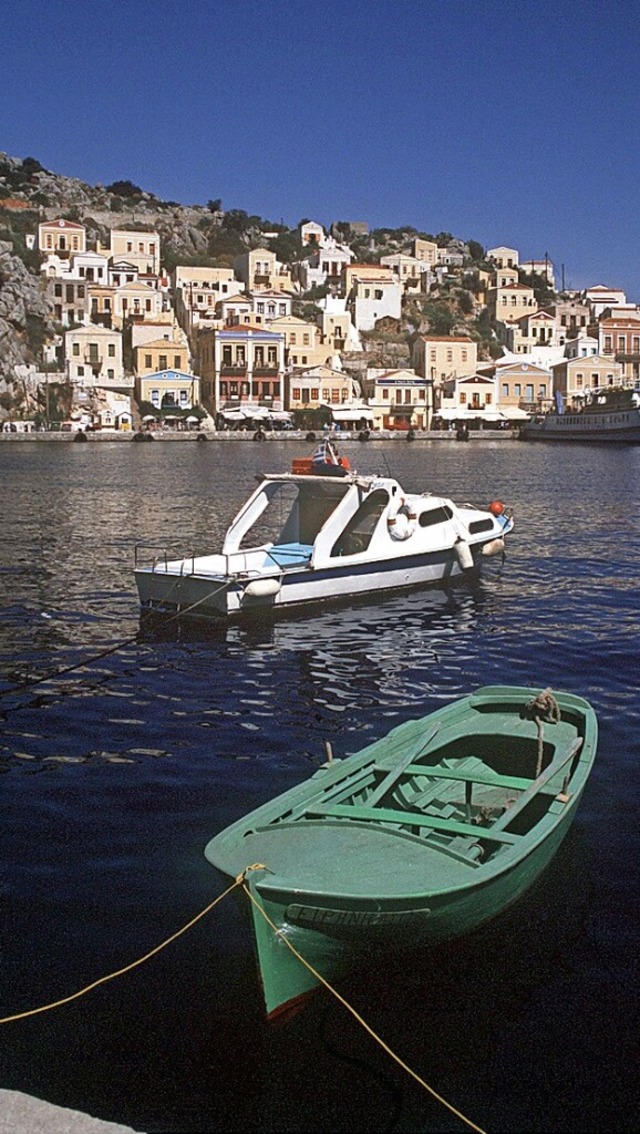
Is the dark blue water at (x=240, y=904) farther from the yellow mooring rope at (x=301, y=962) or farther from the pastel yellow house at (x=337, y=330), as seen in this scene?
the pastel yellow house at (x=337, y=330)

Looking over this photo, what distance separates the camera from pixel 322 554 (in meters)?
20.5

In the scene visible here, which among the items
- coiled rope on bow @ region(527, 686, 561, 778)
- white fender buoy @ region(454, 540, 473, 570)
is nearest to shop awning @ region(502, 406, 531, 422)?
white fender buoy @ region(454, 540, 473, 570)

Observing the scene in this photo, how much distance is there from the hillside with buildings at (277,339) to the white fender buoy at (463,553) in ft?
301

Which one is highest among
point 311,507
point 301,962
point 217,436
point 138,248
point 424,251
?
point 424,251

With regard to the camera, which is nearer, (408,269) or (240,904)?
(240,904)

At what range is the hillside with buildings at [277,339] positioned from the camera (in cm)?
11606

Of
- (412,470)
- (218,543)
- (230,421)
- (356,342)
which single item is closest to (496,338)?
(356,342)

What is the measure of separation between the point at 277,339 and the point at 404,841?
114 meters

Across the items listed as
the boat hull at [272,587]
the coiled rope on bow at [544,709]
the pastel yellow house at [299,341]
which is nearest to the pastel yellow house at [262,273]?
the pastel yellow house at [299,341]

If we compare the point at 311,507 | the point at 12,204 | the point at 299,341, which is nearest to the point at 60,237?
the point at 299,341

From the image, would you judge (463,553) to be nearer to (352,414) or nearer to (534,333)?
(352,414)

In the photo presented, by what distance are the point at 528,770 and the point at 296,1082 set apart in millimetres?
4340

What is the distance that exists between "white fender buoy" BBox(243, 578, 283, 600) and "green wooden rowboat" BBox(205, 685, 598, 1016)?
8.87 metres

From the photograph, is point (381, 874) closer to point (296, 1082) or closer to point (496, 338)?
point (296, 1082)
